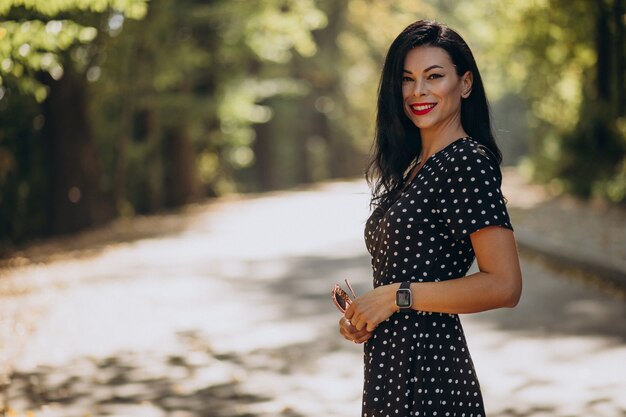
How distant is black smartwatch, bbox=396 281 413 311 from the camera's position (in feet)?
9.09

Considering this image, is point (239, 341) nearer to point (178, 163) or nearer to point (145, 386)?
point (145, 386)

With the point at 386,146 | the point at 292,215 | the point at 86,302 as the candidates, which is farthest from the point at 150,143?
the point at 386,146

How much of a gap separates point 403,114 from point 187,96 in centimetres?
2378

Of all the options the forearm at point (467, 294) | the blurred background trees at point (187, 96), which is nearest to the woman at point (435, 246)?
the forearm at point (467, 294)

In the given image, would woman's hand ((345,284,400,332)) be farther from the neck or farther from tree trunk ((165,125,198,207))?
tree trunk ((165,125,198,207))

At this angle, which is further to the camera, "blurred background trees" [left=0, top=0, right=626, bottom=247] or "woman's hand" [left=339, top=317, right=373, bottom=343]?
"blurred background trees" [left=0, top=0, right=626, bottom=247]

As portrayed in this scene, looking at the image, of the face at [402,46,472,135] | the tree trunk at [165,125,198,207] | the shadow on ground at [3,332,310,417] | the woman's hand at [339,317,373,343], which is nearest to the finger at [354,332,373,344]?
the woman's hand at [339,317,373,343]

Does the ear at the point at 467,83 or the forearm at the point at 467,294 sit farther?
the ear at the point at 467,83

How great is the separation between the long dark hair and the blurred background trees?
503 centimetres

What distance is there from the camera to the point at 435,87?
292 cm

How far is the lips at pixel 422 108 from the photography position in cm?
294

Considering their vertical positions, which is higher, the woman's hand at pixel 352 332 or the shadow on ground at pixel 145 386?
the woman's hand at pixel 352 332

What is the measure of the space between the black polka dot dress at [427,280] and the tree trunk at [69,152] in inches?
690

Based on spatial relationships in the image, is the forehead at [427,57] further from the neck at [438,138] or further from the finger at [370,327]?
Answer: the finger at [370,327]
